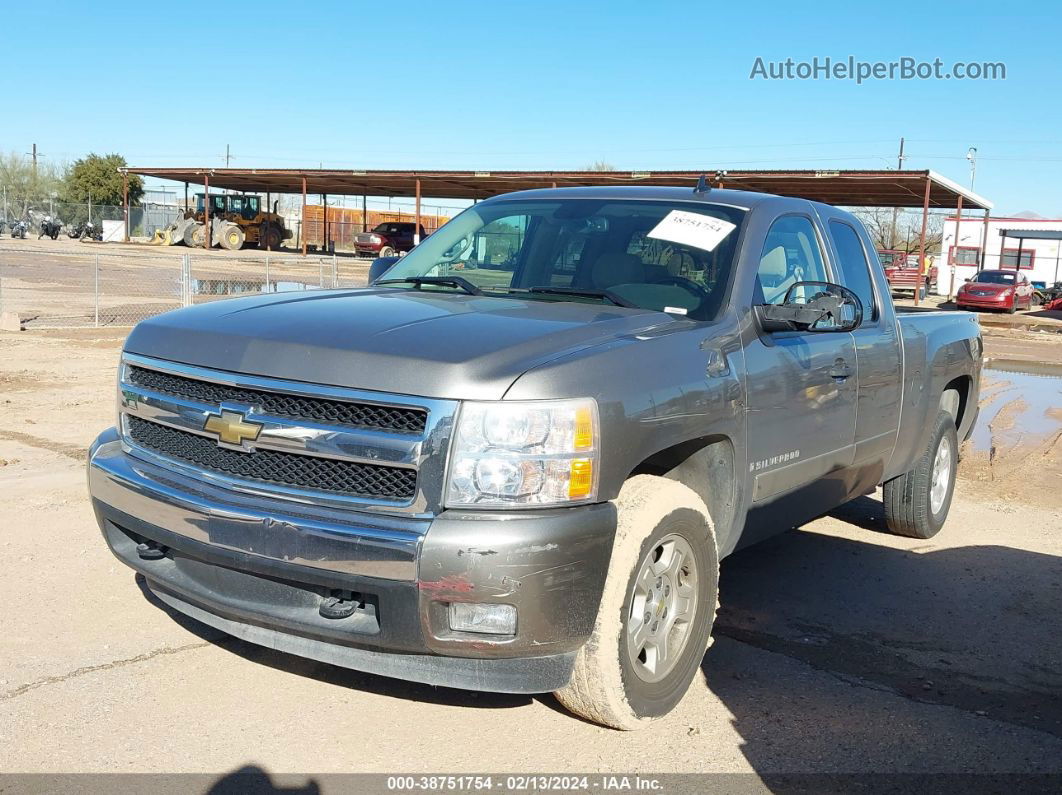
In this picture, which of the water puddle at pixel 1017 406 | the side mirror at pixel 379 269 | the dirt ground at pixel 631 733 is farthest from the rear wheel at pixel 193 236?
the side mirror at pixel 379 269

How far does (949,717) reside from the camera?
3918 millimetres

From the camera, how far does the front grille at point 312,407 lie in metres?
3.19

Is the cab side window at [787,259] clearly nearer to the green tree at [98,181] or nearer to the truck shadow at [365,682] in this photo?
the truck shadow at [365,682]

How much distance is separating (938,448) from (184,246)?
172 ft

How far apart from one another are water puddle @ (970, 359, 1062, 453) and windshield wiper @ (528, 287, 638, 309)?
256 inches

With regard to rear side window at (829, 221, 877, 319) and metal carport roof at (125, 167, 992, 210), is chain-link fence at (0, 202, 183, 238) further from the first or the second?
rear side window at (829, 221, 877, 319)

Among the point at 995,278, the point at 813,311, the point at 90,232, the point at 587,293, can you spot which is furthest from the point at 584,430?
the point at 90,232

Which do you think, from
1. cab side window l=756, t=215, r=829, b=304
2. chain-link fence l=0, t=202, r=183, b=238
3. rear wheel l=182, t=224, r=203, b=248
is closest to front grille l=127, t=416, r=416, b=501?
cab side window l=756, t=215, r=829, b=304

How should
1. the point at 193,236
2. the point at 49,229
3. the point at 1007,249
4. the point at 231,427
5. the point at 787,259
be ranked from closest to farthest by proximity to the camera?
the point at 231,427 < the point at 787,259 < the point at 1007,249 < the point at 193,236 < the point at 49,229

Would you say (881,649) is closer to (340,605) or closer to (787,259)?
(787,259)

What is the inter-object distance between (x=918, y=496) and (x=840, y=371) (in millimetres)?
1885

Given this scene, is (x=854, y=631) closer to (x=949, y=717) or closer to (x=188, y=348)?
(x=949, y=717)

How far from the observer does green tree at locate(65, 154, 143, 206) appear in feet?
247

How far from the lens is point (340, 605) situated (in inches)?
129
